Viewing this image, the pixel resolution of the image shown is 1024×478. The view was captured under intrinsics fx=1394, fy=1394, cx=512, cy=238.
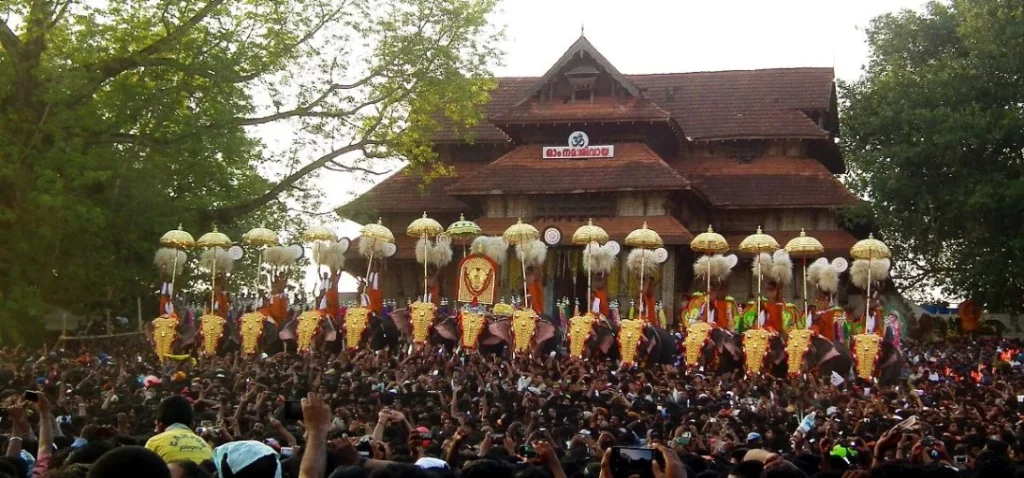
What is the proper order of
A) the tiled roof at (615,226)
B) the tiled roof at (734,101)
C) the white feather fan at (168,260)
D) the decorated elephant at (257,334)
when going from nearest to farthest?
the decorated elephant at (257,334), the white feather fan at (168,260), the tiled roof at (615,226), the tiled roof at (734,101)

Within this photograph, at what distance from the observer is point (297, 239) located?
35875 mm

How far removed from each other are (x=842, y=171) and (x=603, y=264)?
1922 centimetres

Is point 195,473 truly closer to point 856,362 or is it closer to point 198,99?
point 856,362

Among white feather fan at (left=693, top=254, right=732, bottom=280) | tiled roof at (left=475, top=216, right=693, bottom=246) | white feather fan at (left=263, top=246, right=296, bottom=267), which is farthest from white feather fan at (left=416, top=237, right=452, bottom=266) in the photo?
tiled roof at (left=475, top=216, right=693, bottom=246)

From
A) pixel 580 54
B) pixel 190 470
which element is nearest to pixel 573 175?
pixel 580 54

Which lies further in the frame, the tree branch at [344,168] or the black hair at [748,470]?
the tree branch at [344,168]

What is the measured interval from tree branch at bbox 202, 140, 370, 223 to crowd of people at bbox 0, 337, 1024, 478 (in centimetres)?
461

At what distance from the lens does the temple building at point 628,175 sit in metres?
37.1

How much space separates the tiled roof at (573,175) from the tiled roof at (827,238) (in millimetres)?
2853

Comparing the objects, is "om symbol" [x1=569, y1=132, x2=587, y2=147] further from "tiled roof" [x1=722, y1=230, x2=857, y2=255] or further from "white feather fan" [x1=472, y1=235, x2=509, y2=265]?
"white feather fan" [x1=472, y1=235, x2=509, y2=265]

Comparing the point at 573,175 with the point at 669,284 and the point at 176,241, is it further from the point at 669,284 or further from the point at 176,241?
the point at 176,241

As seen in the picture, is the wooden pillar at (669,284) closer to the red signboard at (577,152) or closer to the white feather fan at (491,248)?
the red signboard at (577,152)

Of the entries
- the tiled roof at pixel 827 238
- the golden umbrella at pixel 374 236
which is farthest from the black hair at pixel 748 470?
the tiled roof at pixel 827 238

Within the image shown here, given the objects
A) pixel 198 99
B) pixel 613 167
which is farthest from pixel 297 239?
pixel 613 167
